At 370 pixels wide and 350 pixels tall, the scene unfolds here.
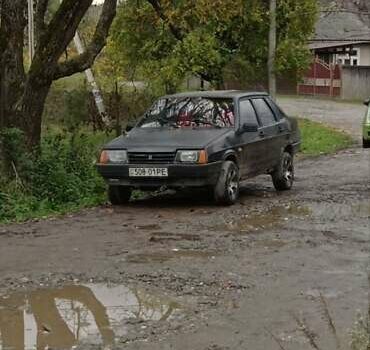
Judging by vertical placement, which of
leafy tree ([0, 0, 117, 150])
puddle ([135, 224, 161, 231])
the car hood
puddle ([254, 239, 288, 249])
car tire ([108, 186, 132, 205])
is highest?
leafy tree ([0, 0, 117, 150])

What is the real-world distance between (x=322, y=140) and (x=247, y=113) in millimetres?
11294

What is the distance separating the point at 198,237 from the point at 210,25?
1527 cm

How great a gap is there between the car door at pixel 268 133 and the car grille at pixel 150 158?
2.08m

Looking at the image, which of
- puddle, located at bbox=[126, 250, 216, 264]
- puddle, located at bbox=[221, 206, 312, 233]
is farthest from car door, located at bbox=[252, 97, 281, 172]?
puddle, located at bbox=[126, 250, 216, 264]

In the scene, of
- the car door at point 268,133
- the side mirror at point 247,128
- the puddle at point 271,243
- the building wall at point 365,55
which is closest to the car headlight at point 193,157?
the side mirror at point 247,128

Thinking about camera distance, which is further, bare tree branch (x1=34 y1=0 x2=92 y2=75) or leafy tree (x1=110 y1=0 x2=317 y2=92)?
leafy tree (x1=110 y1=0 x2=317 y2=92)

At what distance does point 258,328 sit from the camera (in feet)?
19.2

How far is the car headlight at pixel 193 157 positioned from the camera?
1096 centimetres

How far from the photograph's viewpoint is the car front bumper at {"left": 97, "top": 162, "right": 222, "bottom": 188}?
1094 centimetres

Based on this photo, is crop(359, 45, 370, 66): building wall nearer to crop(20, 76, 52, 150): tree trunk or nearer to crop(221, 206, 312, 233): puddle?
crop(20, 76, 52, 150): tree trunk

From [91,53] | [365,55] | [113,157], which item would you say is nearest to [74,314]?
[113,157]

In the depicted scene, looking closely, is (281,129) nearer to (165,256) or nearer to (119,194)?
(119,194)

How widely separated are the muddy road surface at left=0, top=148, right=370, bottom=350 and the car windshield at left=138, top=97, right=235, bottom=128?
115cm

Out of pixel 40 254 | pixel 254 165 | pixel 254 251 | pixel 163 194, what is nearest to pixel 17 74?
pixel 163 194
